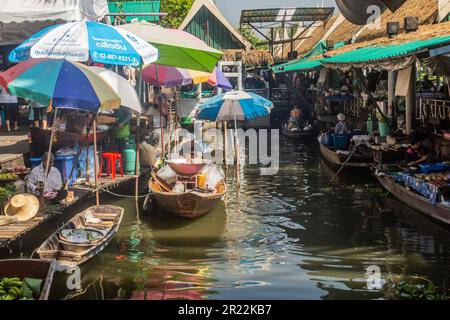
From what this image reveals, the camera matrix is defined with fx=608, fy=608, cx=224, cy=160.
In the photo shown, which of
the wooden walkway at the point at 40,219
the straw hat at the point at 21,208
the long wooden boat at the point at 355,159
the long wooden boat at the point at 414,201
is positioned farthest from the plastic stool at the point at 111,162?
the long wooden boat at the point at 355,159

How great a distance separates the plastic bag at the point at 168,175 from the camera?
12227 millimetres

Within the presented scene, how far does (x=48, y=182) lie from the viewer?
9.99 meters

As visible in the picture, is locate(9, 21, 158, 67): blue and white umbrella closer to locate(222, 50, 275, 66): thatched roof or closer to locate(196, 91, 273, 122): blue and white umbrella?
locate(196, 91, 273, 122): blue and white umbrella

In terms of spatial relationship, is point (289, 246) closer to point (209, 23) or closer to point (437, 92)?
point (437, 92)

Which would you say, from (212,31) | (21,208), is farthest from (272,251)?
(212,31)

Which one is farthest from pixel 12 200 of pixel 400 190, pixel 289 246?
pixel 400 190

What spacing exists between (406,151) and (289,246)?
15.8ft

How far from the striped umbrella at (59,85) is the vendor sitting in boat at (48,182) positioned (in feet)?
4.89

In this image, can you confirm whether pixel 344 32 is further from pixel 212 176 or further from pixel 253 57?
Result: pixel 212 176

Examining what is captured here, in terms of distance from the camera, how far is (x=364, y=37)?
20953 mm

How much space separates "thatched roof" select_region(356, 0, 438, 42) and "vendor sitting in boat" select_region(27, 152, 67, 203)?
7.90 meters

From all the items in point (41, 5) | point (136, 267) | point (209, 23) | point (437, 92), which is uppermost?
point (209, 23)

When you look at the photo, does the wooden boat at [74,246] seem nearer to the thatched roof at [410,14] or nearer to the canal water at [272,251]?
the canal water at [272,251]
